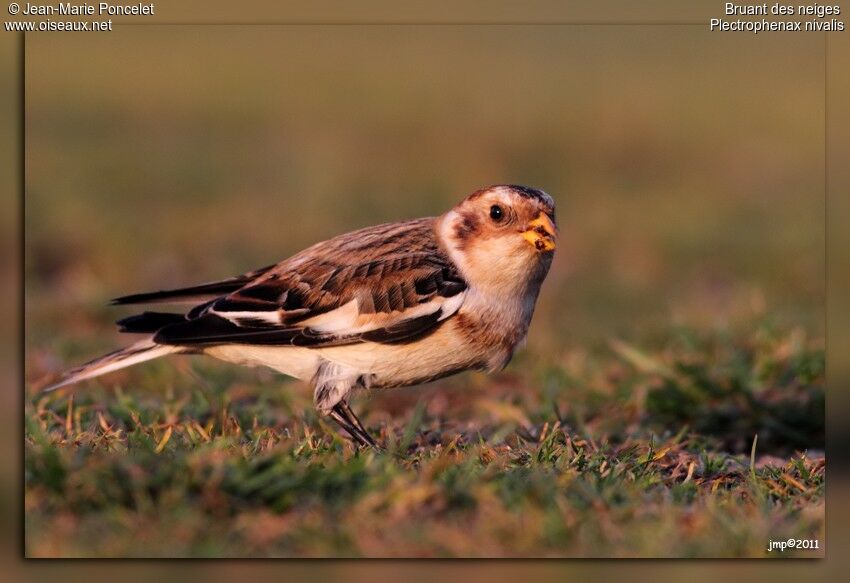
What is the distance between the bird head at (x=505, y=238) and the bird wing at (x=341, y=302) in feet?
0.33

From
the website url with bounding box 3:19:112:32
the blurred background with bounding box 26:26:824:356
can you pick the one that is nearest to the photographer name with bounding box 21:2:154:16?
the website url with bounding box 3:19:112:32

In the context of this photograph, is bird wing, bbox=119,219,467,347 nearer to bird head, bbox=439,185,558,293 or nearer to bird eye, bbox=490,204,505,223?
bird head, bbox=439,185,558,293

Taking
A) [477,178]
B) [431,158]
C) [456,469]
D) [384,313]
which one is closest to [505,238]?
[384,313]

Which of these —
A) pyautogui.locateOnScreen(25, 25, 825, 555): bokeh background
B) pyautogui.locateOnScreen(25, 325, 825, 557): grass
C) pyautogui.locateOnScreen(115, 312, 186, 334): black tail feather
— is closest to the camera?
pyautogui.locateOnScreen(25, 325, 825, 557): grass

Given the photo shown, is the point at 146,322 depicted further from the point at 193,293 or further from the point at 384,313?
the point at 384,313

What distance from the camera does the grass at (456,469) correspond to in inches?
156

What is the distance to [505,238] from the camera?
5160mm

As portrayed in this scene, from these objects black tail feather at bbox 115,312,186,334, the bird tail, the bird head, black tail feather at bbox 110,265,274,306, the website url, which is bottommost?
the bird tail

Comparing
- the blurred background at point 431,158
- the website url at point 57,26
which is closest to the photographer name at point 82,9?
the website url at point 57,26

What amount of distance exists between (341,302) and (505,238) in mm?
716

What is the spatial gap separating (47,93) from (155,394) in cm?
618

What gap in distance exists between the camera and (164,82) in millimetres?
12102

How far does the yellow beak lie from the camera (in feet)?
16.7

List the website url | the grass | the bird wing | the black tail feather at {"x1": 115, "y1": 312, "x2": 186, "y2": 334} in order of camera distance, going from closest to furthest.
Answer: the grass, the website url, the bird wing, the black tail feather at {"x1": 115, "y1": 312, "x2": 186, "y2": 334}
